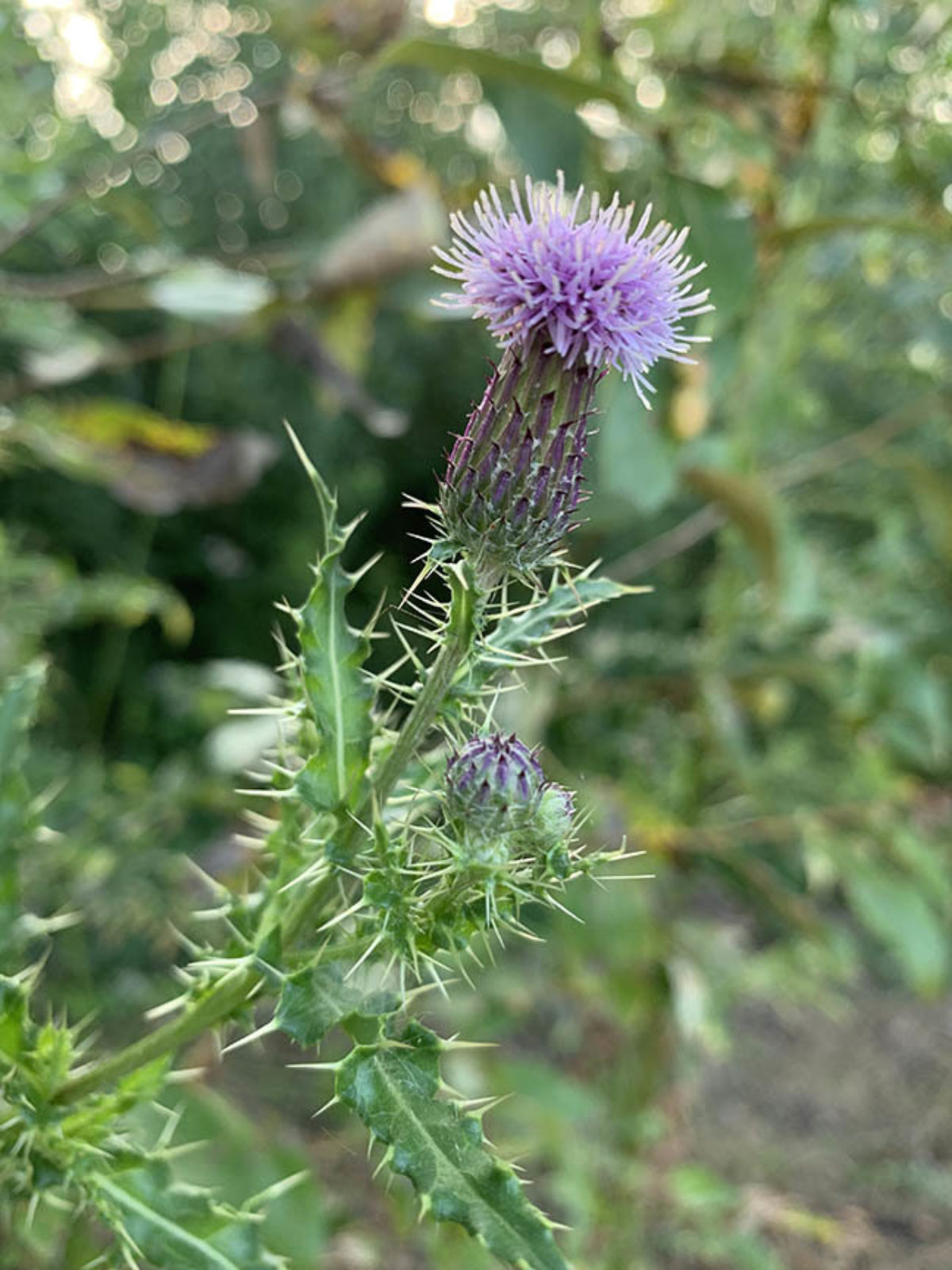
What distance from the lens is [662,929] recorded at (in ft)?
6.57

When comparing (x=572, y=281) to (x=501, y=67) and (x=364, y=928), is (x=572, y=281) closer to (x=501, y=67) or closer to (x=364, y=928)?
(x=364, y=928)

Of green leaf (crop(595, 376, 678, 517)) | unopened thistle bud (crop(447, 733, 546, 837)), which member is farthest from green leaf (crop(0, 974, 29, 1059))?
green leaf (crop(595, 376, 678, 517))

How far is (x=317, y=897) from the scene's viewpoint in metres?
0.67

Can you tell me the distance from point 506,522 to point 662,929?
4.99 feet

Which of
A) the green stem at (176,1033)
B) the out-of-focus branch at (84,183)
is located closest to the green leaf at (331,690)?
the green stem at (176,1033)

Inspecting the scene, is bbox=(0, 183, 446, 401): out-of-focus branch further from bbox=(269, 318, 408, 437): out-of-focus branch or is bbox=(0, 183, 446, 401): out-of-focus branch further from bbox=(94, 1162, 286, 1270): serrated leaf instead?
bbox=(94, 1162, 286, 1270): serrated leaf

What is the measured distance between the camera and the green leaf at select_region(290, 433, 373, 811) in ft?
2.08

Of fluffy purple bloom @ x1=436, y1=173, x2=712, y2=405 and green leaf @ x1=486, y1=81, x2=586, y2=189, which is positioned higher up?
green leaf @ x1=486, y1=81, x2=586, y2=189

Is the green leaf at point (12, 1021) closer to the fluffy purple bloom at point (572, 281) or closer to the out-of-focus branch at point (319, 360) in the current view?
the fluffy purple bloom at point (572, 281)

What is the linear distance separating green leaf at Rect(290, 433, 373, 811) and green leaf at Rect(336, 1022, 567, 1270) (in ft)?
0.44

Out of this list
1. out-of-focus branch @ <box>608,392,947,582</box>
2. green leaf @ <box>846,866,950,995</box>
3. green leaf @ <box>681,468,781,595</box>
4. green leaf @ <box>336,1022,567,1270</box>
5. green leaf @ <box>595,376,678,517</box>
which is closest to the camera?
green leaf @ <box>336,1022,567,1270</box>

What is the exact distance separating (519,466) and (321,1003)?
302 millimetres

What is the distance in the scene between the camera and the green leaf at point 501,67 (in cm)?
139

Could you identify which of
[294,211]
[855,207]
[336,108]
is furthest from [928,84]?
[294,211]
